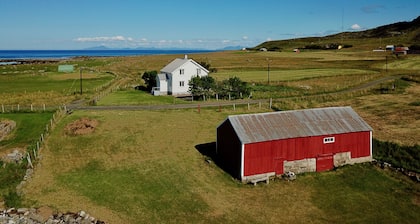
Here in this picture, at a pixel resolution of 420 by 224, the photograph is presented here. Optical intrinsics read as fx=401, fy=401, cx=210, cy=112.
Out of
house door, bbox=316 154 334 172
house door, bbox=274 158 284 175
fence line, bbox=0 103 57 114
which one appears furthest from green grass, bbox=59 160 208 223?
fence line, bbox=0 103 57 114

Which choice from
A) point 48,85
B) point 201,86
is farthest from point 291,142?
point 48,85

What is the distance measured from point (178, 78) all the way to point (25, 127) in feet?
95.7

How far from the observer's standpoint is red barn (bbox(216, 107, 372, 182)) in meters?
30.0

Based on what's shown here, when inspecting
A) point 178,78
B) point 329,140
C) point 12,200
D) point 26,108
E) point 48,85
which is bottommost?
point 12,200

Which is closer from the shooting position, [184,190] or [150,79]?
[184,190]

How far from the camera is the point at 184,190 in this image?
27.9 metres

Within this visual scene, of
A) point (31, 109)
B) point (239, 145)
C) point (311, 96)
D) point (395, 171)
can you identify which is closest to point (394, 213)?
point (395, 171)

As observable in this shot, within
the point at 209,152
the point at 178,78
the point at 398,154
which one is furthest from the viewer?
the point at 178,78

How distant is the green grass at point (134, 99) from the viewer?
2251 inches

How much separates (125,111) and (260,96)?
23.5 meters

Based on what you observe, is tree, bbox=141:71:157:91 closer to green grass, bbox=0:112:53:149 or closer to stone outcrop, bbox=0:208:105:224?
green grass, bbox=0:112:53:149

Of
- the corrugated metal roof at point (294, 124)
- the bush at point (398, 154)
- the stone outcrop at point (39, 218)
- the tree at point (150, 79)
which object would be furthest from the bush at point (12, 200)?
the tree at point (150, 79)

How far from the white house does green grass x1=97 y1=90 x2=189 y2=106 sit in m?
2.91

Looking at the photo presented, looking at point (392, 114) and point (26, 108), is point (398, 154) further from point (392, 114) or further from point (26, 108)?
point (26, 108)
